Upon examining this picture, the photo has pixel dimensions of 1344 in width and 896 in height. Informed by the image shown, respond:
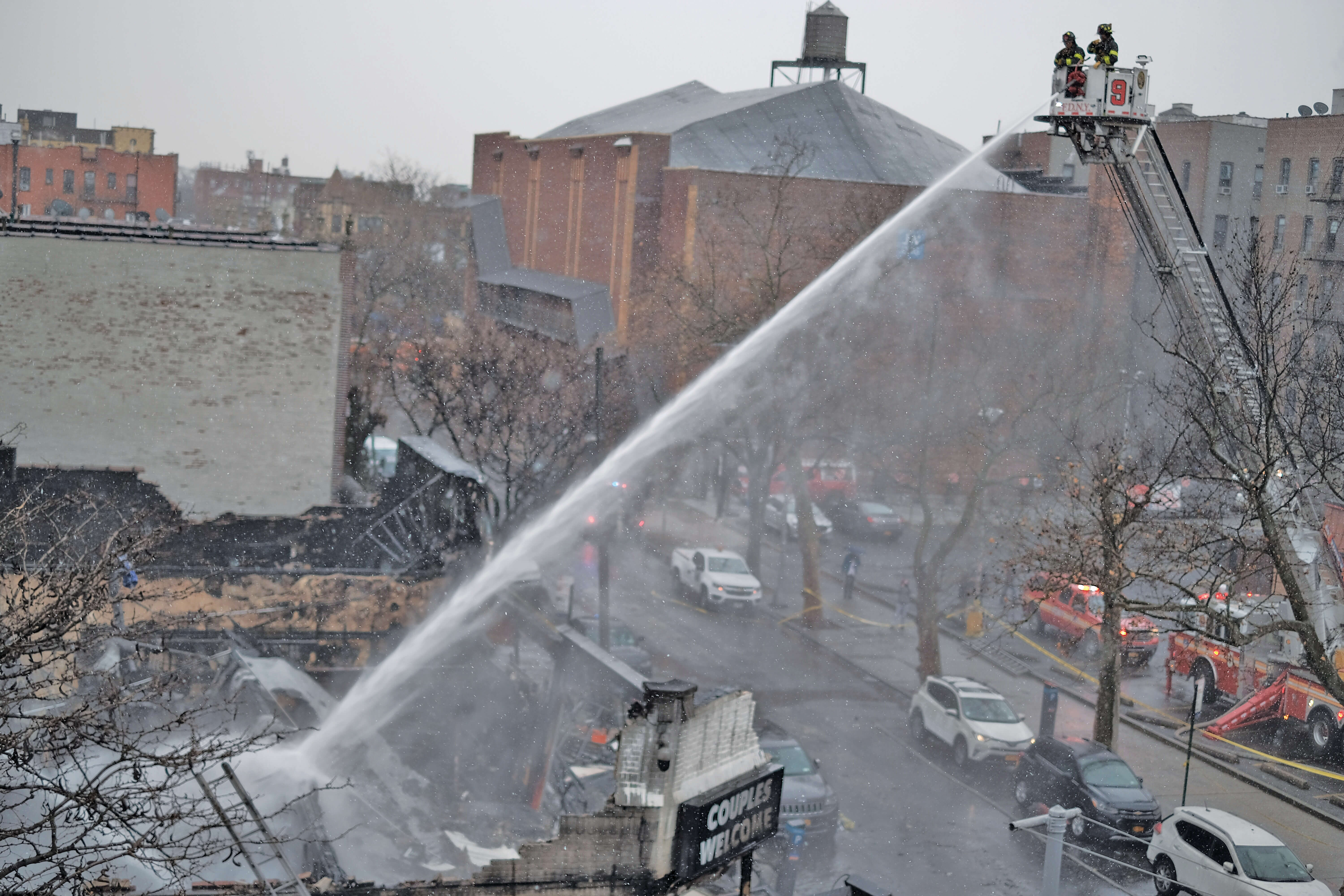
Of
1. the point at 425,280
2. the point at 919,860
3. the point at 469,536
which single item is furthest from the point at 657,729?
the point at 425,280

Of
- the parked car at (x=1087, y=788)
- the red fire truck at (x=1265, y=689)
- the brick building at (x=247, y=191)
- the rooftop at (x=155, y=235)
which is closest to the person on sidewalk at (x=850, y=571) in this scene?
the red fire truck at (x=1265, y=689)

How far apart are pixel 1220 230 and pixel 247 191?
248 ft

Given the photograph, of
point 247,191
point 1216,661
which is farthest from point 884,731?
point 247,191

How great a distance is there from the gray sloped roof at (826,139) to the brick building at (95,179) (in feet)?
122

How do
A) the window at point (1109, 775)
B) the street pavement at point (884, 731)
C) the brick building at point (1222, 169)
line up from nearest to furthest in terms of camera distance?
the street pavement at point (884, 731), the window at point (1109, 775), the brick building at point (1222, 169)

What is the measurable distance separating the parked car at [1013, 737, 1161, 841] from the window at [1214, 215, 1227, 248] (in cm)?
3595

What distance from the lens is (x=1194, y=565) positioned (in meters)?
14.3

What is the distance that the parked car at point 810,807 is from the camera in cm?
1598

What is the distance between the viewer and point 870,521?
36188 millimetres

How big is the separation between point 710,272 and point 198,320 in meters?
15.5

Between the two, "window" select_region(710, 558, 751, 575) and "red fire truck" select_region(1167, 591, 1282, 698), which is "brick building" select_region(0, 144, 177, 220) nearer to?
"window" select_region(710, 558, 751, 575)

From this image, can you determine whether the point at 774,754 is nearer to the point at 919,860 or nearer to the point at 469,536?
the point at 919,860

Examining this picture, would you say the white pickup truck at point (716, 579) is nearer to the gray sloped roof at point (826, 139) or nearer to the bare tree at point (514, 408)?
the bare tree at point (514, 408)

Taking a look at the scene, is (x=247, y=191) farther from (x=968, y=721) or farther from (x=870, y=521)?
(x=968, y=721)
